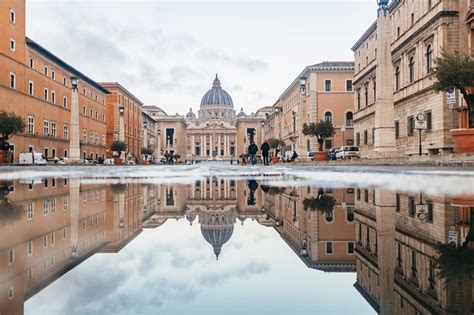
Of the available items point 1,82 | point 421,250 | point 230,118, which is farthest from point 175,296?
point 230,118

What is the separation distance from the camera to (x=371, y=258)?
75.0 inches

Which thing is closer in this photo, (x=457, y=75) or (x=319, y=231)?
(x=319, y=231)

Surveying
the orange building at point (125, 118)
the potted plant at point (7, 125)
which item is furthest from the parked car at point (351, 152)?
the orange building at point (125, 118)

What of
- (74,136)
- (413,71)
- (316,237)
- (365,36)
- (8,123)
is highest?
(365,36)

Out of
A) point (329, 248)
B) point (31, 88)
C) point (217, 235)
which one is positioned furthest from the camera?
point (31, 88)

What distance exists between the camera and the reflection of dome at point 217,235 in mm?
2126

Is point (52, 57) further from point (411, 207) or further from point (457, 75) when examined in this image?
point (411, 207)

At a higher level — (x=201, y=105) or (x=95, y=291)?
(x=201, y=105)

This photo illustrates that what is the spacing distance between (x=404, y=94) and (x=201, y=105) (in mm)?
156074

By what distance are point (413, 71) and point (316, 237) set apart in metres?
34.3

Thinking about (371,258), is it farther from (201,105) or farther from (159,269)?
(201,105)

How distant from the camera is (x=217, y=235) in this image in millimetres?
2430

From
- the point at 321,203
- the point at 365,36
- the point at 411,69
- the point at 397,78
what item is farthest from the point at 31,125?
the point at 321,203

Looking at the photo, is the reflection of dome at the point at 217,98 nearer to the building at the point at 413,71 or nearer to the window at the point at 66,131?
the window at the point at 66,131
